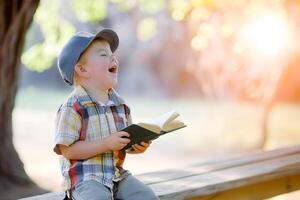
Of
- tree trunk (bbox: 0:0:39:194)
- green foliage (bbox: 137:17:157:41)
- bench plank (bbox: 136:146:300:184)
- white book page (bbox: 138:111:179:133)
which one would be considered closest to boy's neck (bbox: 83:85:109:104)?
white book page (bbox: 138:111:179:133)

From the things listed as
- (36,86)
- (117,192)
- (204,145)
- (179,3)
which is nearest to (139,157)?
(204,145)

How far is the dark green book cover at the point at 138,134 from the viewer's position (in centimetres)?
232

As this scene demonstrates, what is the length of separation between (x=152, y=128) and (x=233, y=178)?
109 centimetres

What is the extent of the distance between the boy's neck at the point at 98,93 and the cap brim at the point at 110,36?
0.19 metres

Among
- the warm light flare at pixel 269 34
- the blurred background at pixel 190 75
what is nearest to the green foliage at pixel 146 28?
the blurred background at pixel 190 75

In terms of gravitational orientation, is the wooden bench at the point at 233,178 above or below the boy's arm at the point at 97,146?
below

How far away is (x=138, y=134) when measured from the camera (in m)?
2.36

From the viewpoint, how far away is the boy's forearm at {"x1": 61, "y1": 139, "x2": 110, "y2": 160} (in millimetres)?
2350

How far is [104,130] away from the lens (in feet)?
7.97

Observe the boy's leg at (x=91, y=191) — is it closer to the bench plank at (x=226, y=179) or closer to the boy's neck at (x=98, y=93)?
the boy's neck at (x=98, y=93)

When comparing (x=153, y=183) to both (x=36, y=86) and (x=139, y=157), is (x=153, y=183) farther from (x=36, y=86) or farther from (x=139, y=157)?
(x=36, y=86)

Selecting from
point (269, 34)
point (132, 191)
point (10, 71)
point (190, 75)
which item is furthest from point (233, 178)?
point (190, 75)

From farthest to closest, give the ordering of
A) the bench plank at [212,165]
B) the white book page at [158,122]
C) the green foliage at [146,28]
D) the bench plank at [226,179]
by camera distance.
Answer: the green foliage at [146,28], the bench plank at [212,165], the bench plank at [226,179], the white book page at [158,122]

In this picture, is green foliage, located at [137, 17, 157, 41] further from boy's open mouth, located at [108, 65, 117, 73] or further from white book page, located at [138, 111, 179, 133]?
white book page, located at [138, 111, 179, 133]
